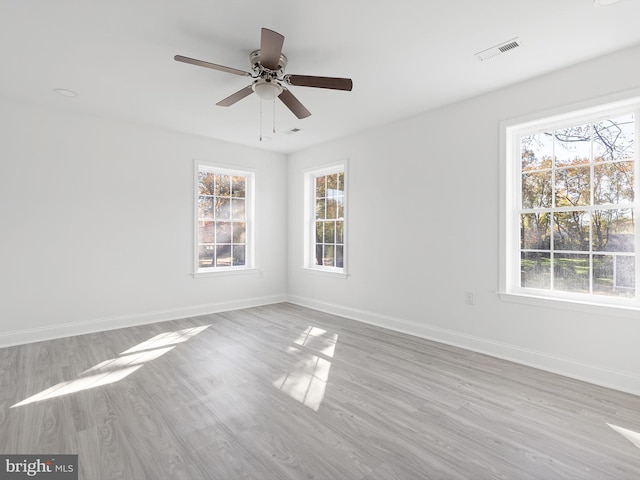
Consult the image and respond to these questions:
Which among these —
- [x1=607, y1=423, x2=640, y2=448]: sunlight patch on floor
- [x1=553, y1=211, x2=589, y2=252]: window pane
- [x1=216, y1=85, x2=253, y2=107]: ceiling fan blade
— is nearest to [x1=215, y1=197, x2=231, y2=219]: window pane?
[x1=216, y1=85, x2=253, y2=107]: ceiling fan blade

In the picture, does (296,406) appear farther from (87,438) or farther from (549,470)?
(549,470)

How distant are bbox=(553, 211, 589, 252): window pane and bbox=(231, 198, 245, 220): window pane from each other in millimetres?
4522

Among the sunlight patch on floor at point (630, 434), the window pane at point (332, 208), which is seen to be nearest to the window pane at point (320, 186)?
the window pane at point (332, 208)

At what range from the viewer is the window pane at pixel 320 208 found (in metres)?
5.87

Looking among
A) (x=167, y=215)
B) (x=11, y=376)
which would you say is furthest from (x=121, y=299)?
(x=11, y=376)

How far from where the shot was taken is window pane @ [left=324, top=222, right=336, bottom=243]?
5.67 m

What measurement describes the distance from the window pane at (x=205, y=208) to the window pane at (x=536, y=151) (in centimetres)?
441

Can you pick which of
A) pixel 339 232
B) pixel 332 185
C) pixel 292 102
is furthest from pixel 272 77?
pixel 339 232

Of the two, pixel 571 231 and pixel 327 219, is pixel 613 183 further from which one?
pixel 327 219

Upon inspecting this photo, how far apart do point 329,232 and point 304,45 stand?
131 inches

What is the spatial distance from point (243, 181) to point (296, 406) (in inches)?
170

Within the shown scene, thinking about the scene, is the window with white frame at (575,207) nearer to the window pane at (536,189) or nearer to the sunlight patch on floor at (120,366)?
the window pane at (536,189)

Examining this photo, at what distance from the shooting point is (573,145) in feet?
10.7

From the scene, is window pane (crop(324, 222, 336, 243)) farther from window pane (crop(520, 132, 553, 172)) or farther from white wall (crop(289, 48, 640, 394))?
window pane (crop(520, 132, 553, 172))
